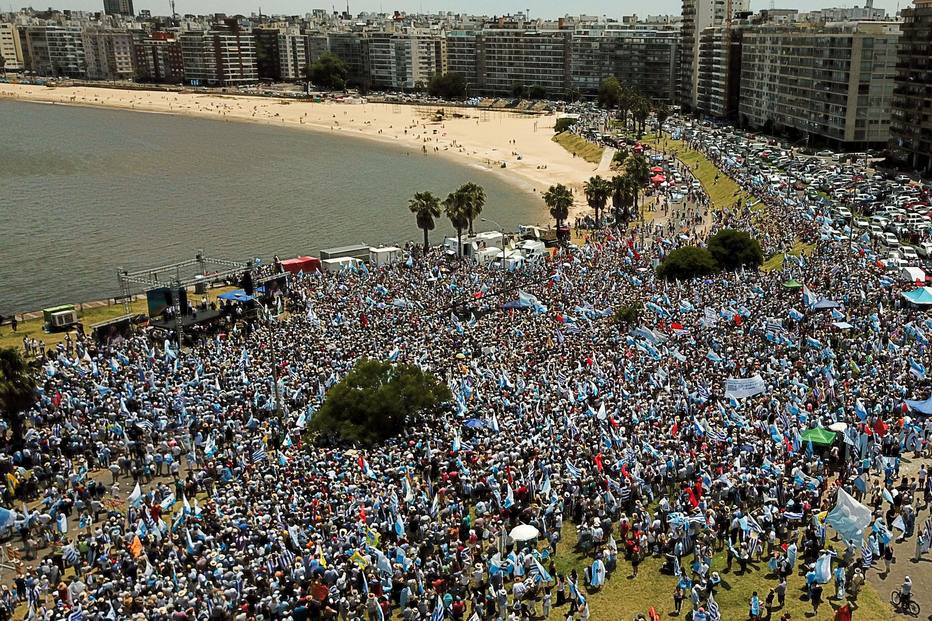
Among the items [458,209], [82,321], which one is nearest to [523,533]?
[82,321]

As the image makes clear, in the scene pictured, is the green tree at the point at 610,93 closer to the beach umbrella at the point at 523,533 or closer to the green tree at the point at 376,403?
the green tree at the point at 376,403

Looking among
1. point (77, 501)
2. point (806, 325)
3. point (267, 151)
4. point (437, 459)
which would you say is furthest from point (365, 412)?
point (267, 151)

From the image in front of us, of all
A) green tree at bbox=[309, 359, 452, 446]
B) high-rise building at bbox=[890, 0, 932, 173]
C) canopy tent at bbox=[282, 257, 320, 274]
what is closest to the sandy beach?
high-rise building at bbox=[890, 0, 932, 173]

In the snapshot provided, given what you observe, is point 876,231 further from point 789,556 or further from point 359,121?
point 359,121

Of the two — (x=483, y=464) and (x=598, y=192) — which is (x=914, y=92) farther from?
(x=483, y=464)

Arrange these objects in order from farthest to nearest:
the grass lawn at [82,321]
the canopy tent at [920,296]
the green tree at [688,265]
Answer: the green tree at [688,265] → the grass lawn at [82,321] → the canopy tent at [920,296]

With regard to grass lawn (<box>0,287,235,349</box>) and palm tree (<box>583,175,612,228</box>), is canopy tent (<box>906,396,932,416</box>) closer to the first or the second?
grass lawn (<box>0,287,235,349</box>)

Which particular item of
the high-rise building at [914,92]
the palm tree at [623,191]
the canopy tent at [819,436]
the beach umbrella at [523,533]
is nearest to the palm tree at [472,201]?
the palm tree at [623,191]

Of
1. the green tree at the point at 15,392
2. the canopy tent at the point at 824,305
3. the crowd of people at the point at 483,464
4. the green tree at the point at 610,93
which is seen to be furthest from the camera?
the green tree at the point at 610,93
